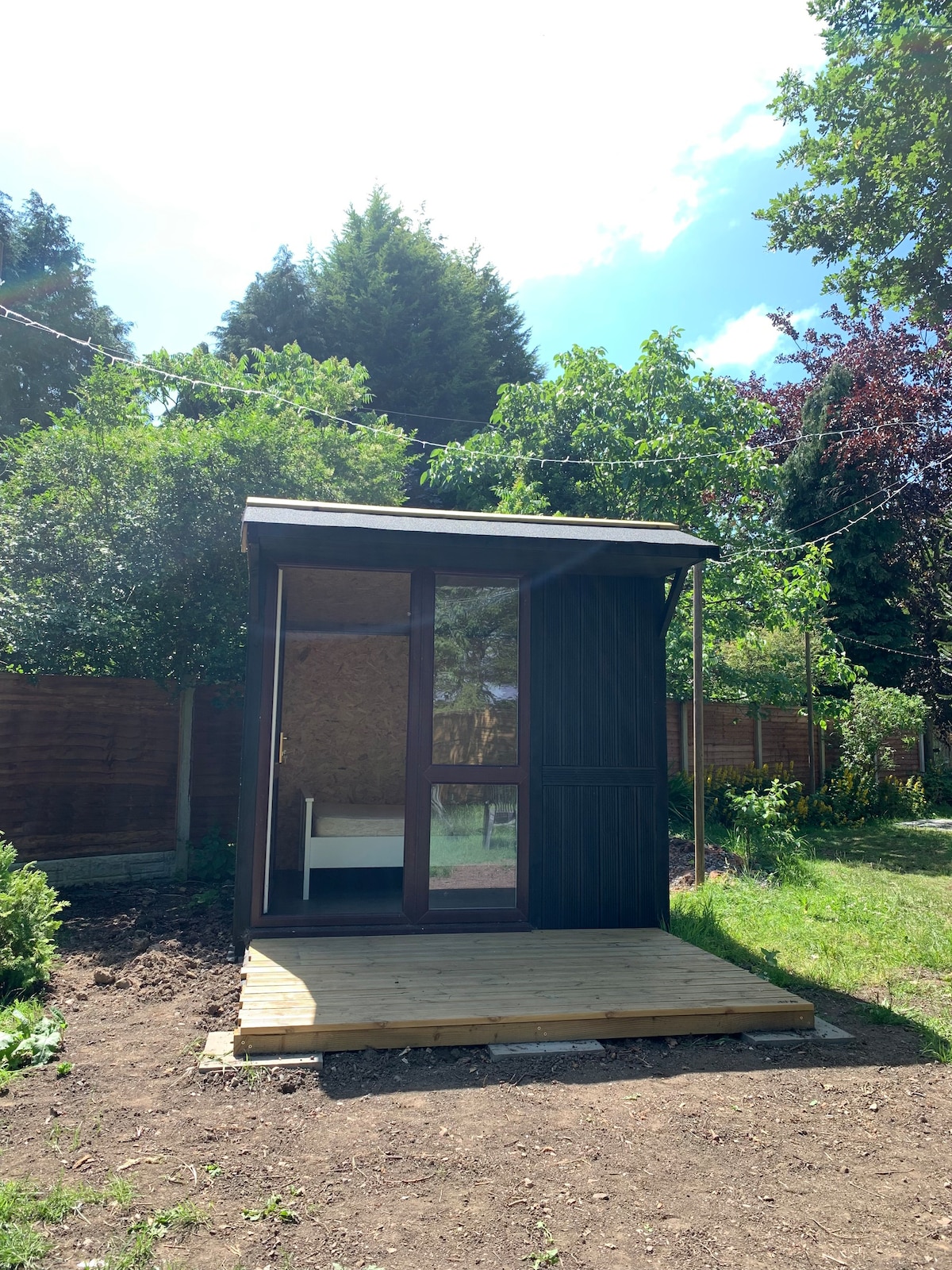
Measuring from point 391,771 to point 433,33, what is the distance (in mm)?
5801

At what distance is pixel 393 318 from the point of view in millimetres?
19188

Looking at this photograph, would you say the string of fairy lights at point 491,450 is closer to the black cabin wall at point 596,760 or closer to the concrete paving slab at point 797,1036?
the black cabin wall at point 596,760

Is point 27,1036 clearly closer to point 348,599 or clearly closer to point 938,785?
point 348,599

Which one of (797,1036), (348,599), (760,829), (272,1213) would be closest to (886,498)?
(760,829)

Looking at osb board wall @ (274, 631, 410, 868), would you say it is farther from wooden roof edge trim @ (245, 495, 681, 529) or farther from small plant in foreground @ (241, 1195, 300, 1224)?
small plant in foreground @ (241, 1195, 300, 1224)

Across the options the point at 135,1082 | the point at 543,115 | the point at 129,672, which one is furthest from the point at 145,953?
the point at 543,115

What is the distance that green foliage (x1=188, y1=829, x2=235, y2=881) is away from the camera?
709cm

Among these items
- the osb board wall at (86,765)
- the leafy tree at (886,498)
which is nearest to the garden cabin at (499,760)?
the osb board wall at (86,765)

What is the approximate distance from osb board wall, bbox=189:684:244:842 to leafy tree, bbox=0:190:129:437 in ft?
50.4

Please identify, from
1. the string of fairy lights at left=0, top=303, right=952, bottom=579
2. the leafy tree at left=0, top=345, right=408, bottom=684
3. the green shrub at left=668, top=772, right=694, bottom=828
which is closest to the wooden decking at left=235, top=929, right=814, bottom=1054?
the leafy tree at left=0, top=345, right=408, bottom=684

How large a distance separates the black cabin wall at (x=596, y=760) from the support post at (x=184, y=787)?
3.39 metres

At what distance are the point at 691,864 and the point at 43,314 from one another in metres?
21.2

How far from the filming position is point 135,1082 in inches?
125

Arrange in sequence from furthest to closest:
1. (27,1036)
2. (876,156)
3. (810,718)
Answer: (810,718), (876,156), (27,1036)
